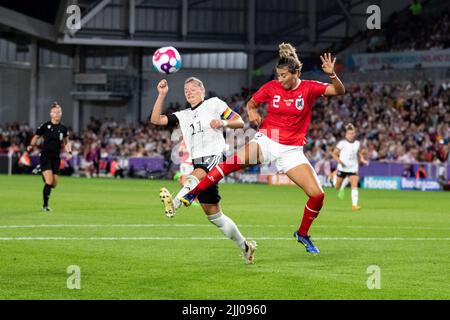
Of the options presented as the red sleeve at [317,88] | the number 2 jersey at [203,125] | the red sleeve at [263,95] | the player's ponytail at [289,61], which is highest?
the player's ponytail at [289,61]

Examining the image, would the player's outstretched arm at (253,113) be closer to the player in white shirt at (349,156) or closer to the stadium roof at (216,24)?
the player in white shirt at (349,156)

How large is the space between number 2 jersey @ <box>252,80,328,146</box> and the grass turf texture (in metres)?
1.84

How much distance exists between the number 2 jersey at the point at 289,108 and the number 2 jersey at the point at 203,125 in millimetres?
624

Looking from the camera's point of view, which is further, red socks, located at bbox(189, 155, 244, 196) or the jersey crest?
the jersey crest

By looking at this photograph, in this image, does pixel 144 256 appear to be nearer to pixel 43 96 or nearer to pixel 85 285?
pixel 85 285

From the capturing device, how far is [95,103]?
74438 millimetres

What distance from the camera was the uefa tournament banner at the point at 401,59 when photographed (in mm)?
52688

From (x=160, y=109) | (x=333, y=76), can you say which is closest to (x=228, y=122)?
(x=160, y=109)

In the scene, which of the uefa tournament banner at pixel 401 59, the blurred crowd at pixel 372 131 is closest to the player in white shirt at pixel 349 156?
the blurred crowd at pixel 372 131

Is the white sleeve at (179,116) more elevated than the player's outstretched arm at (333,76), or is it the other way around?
the player's outstretched arm at (333,76)

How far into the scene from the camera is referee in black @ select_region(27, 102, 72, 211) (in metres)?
24.9

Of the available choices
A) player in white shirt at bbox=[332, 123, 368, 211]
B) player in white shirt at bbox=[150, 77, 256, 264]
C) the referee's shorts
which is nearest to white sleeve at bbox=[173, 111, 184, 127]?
player in white shirt at bbox=[150, 77, 256, 264]

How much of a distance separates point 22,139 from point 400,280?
56.5 m

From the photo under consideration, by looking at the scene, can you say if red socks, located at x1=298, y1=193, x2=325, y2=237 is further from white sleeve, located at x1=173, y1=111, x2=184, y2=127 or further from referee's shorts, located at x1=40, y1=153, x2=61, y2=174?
referee's shorts, located at x1=40, y1=153, x2=61, y2=174
